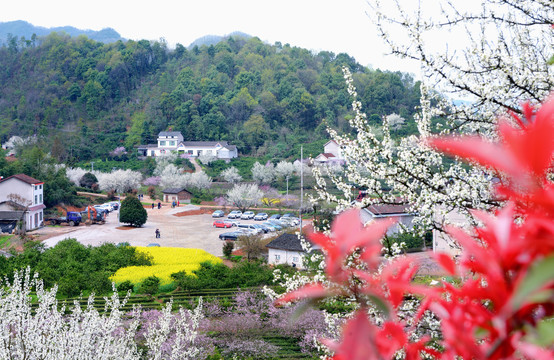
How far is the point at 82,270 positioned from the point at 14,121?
5249cm

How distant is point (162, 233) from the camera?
25016 millimetres

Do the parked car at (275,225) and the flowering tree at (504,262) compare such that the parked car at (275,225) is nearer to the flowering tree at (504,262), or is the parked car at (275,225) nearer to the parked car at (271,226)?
the parked car at (271,226)

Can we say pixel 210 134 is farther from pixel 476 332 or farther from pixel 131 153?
pixel 476 332

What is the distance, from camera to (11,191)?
25.4 m

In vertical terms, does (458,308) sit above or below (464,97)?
below

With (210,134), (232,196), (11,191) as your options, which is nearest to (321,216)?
(232,196)

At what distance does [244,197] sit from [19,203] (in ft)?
50.6

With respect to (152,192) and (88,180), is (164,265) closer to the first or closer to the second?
(152,192)

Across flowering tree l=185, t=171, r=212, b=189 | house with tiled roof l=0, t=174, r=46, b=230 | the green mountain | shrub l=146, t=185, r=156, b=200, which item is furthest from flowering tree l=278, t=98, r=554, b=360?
the green mountain

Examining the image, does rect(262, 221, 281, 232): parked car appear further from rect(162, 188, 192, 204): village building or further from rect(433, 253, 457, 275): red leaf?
rect(433, 253, 457, 275): red leaf

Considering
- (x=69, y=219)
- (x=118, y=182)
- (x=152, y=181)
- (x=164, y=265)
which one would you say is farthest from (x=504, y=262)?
(x=152, y=181)

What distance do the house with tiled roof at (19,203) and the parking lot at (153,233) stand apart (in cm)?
103

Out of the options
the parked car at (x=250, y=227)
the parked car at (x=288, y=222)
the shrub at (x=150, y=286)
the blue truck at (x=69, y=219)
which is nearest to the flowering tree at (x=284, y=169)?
the parked car at (x=288, y=222)

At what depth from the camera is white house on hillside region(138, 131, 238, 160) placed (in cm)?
5131
